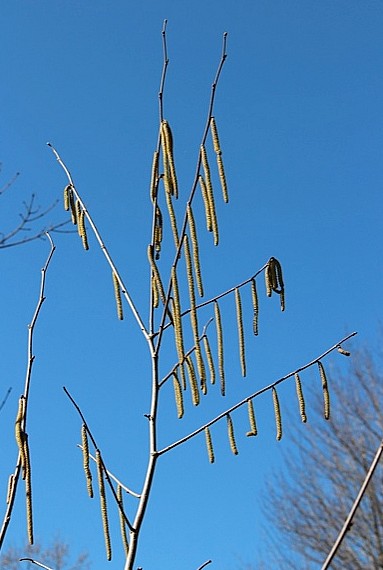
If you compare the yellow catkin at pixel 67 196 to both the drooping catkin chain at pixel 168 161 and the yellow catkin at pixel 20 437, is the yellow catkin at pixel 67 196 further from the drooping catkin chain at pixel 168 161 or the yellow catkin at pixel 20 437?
the yellow catkin at pixel 20 437

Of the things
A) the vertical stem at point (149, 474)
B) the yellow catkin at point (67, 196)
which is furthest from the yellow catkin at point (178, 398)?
the yellow catkin at point (67, 196)

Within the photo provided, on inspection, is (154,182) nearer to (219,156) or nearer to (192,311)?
(219,156)

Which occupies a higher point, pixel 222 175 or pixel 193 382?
pixel 222 175

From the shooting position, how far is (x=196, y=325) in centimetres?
98

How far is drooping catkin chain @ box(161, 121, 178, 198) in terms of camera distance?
1.06 m

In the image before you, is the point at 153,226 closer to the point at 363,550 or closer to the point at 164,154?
the point at 164,154

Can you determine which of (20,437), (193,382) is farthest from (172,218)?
(20,437)

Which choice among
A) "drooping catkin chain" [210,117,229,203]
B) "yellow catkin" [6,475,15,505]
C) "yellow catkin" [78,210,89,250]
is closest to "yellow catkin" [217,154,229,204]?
"drooping catkin chain" [210,117,229,203]

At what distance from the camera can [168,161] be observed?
3.53 ft

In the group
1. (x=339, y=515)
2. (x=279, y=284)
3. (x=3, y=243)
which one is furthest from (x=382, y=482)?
(x=279, y=284)

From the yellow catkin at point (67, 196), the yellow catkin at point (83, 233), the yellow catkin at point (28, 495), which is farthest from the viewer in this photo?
the yellow catkin at point (67, 196)

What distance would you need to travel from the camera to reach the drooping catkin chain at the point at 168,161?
3.47 ft

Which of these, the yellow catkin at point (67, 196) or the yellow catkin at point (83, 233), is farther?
the yellow catkin at point (67, 196)

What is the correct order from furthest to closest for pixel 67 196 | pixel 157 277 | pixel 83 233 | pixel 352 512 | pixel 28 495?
pixel 67 196 → pixel 83 233 → pixel 157 277 → pixel 28 495 → pixel 352 512
